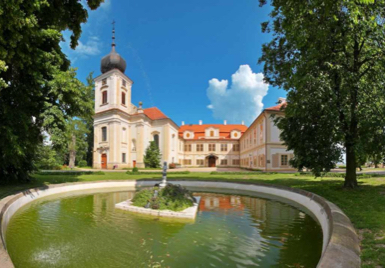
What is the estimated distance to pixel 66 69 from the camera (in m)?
14.7

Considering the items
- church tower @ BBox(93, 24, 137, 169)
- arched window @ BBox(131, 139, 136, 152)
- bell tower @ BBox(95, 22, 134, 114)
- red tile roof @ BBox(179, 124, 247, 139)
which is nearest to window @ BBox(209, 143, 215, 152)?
red tile roof @ BBox(179, 124, 247, 139)

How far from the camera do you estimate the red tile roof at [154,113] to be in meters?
46.6

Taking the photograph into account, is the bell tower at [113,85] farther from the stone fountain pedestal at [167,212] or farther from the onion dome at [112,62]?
the stone fountain pedestal at [167,212]

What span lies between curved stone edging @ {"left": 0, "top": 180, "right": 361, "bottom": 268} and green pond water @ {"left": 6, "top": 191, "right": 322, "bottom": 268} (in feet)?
1.48

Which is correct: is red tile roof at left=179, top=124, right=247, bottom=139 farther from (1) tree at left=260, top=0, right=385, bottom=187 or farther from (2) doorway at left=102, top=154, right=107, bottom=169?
(1) tree at left=260, top=0, right=385, bottom=187

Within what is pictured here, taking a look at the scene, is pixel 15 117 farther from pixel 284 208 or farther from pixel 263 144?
pixel 263 144

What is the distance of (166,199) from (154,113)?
4079 cm

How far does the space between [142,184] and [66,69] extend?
9.36m

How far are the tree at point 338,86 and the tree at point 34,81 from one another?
774 cm

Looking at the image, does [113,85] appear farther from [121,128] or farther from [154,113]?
[154,113]

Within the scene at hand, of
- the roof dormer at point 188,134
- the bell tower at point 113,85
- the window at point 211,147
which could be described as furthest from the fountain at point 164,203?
the roof dormer at point 188,134

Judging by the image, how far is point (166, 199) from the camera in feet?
30.7

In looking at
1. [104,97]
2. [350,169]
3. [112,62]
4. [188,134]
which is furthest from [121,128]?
[350,169]

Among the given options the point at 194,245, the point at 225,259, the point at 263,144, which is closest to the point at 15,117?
the point at 194,245
